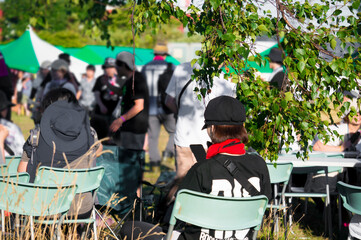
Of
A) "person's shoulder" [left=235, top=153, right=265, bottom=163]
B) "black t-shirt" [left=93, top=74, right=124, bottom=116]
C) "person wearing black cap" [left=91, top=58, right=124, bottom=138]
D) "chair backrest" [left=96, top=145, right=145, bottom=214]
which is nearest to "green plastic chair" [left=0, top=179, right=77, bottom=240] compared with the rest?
"person's shoulder" [left=235, top=153, right=265, bottom=163]

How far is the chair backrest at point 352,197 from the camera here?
13.2 ft

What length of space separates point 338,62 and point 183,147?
2.14m

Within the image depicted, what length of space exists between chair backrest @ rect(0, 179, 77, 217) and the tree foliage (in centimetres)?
121

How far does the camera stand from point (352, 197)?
4082 mm

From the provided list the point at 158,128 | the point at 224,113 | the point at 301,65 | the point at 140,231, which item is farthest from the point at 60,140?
the point at 158,128

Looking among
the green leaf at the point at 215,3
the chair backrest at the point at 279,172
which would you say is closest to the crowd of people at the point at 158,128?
the green leaf at the point at 215,3

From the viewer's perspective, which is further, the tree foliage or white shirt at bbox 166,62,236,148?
white shirt at bbox 166,62,236,148

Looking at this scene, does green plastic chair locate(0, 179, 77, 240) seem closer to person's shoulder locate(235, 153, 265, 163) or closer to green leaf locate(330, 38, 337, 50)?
person's shoulder locate(235, 153, 265, 163)

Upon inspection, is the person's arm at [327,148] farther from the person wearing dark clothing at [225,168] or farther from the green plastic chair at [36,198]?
the green plastic chair at [36,198]

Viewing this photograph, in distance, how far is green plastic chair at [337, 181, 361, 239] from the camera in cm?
401

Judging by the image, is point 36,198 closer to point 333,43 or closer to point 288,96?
point 288,96

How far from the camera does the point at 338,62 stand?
3541 mm

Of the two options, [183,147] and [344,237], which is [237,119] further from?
[344,237]

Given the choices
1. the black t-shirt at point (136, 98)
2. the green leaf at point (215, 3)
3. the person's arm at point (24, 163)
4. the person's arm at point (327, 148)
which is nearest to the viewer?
the green leaf at point (215, 3)
